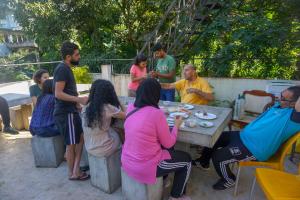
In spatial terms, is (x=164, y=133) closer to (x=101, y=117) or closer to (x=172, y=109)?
(x=101, y=117)

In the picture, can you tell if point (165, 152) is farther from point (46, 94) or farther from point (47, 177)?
point (46, 94)

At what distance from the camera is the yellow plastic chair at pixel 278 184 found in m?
1.89

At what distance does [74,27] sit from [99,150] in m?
8.57

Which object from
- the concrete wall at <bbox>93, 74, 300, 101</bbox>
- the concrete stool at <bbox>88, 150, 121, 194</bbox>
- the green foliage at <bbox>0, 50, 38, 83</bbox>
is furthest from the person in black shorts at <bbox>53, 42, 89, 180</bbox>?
the green foliage at <bbox>0, 50, 38, 83</bbox>

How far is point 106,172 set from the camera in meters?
2.67

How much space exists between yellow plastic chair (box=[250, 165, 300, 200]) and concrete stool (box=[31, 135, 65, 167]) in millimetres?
2590

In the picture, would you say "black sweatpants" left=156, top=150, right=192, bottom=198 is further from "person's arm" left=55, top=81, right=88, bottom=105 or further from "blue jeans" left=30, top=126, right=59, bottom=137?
"blue jeans" left=30, top=126, right=59, bottom=137

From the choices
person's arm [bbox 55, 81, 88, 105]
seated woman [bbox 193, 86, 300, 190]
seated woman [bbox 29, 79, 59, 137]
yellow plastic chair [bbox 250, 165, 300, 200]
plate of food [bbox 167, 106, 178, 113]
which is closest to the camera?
yellow plastic chair [bbox 250, 165, 300, 200]

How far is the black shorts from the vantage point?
111 inches

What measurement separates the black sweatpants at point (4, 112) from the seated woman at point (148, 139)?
10.5ft

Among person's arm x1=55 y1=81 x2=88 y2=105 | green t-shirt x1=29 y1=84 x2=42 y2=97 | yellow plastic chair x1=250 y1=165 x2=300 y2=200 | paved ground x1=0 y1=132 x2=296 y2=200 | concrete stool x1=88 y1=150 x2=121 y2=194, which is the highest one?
person's arm x1=55 y1=81 x2=88 y2=105

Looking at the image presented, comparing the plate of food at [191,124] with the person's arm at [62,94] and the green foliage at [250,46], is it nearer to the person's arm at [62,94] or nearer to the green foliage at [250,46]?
the person's arm at [62,94]

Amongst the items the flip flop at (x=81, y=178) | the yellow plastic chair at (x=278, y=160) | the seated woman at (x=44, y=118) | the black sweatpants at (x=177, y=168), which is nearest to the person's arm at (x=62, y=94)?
the seated woman at (x=44, y=118)

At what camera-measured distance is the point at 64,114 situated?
9.23ft
